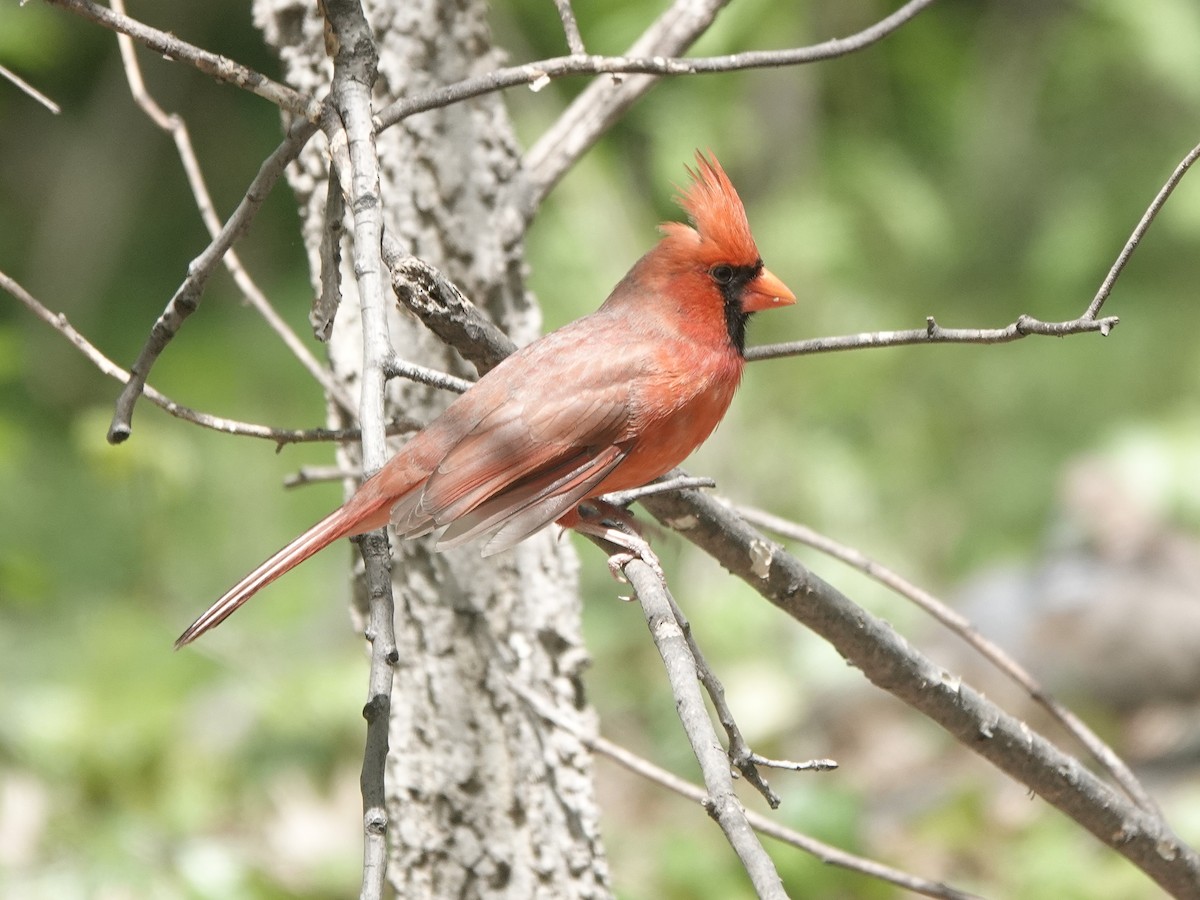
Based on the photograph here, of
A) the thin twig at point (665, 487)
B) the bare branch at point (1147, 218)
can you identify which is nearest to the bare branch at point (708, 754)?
the thin twig at point (665, 487)

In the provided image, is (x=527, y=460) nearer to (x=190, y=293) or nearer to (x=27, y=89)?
(x=190, y=293)

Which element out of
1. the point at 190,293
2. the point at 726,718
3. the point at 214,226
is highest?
the point at 214,226

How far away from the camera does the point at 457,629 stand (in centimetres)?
201

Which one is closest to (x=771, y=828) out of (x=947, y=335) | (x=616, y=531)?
(x=616, y=531)

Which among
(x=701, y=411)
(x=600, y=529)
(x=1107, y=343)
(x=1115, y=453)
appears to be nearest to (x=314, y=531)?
(x=600, y=529)

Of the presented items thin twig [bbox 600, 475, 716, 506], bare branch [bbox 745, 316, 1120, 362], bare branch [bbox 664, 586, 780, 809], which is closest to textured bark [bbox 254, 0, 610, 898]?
thin twig [bbox 600, 475, 716, 506]

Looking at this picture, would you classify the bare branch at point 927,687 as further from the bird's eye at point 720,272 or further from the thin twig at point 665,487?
the bird's eye at point 720,272

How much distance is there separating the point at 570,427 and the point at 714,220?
41 cm

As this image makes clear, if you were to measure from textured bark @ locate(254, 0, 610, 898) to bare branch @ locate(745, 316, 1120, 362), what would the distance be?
51 cm

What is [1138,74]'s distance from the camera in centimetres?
495

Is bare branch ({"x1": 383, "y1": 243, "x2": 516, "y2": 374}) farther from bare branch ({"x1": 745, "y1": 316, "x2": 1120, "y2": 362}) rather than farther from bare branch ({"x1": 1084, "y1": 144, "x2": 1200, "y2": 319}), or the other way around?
bare branch ({"x1": 1084, "y1": 144, "x2": 1200, "y2": 319})

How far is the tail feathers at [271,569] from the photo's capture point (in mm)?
1559

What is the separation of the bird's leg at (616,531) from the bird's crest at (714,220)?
404 millimetres

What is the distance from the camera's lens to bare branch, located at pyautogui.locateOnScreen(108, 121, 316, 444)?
1430 mm
